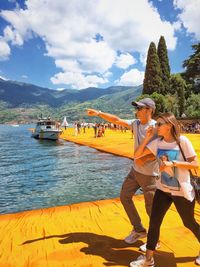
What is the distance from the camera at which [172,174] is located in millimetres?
3600

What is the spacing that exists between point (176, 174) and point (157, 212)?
0.53m

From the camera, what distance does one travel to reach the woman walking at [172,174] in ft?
11.7

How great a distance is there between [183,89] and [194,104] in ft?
15.0

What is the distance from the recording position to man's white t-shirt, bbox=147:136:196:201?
358 cm

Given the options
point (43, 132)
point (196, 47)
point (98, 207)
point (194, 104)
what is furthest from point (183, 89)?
point (98, 207)

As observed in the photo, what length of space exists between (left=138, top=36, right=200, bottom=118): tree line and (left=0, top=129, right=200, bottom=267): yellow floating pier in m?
47.8

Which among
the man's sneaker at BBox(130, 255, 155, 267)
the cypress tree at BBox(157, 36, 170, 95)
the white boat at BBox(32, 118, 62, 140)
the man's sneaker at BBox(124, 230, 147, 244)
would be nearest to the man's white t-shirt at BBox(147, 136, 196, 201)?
the man's sneaker at BBox(130, 255, 155, 267)

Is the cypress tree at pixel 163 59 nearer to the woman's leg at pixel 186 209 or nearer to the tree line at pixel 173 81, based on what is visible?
the tree line at pixel 173 81

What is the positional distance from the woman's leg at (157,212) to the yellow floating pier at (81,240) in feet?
1.98

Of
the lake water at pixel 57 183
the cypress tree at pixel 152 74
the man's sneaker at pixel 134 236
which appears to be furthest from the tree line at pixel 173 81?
the man's sneaker at pixel 134 236

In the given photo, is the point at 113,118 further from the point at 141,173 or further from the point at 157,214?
the point at 157,214

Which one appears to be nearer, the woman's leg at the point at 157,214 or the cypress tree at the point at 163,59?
the woman's leg at the point at 157,214

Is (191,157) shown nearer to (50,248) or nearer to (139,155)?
(139,155)

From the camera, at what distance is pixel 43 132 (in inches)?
1694
